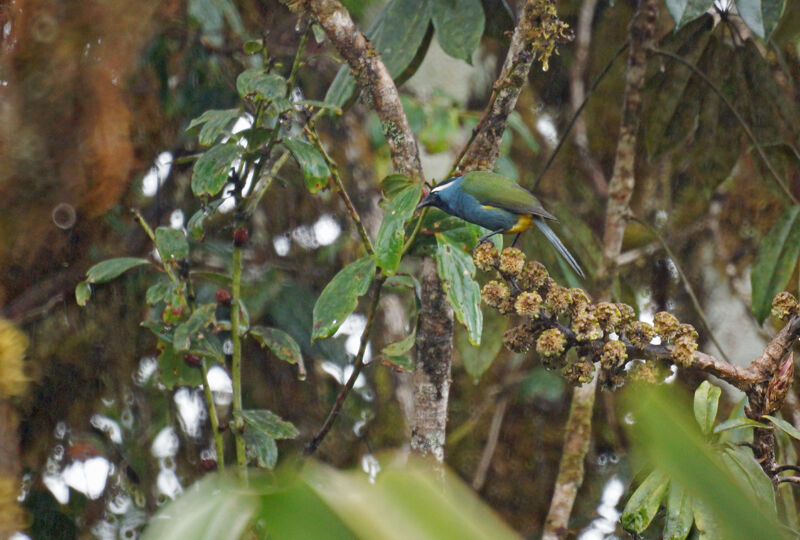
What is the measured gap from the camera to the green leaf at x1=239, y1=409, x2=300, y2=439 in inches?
49.9

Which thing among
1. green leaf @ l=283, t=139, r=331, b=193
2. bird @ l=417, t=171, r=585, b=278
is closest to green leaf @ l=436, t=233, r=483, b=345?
bird @ l=417, t=171, r=585, b=278

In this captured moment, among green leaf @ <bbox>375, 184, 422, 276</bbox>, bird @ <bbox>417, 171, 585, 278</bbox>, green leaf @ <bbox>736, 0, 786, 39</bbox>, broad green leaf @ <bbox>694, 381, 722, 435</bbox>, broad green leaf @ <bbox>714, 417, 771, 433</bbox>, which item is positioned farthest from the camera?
green leaf @ <bbox>736, 0, 786, 39</bbox>

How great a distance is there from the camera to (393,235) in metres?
1.09

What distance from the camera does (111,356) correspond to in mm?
1866

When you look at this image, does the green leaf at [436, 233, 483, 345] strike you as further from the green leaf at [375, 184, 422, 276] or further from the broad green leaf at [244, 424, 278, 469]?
the broad green leaf at [244, 424, 278, 469]

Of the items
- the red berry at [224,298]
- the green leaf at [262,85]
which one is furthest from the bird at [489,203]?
the red berry at [224,298]

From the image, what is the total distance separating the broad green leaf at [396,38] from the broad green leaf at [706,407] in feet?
2.67

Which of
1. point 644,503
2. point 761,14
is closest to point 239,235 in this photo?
point 644,503

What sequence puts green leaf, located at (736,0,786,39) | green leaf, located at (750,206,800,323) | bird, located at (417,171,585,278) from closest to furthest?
bird, located at (417,171,585,278) < green leaf, located at (736,0,786,39) < green leaf, located at (750,206,800,323)

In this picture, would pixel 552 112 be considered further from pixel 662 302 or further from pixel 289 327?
pixel 289 327

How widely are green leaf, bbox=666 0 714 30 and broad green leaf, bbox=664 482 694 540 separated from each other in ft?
2.73

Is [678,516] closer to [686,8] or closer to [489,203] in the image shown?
[489,203]

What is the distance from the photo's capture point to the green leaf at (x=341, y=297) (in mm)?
1207

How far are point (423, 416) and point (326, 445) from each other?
881 millimetres
